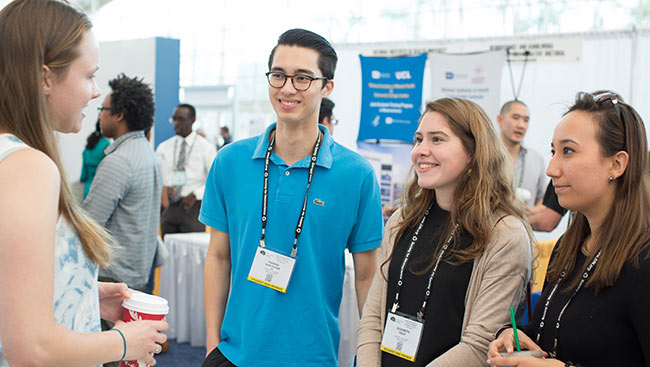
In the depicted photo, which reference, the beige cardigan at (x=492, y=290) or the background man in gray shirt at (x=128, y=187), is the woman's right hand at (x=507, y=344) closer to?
the beige cardigan at (x=492, y=290)

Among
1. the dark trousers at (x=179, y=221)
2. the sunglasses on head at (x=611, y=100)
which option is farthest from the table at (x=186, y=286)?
the sunglasses on head at (x=611, y=100)

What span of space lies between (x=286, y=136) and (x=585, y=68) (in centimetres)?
446

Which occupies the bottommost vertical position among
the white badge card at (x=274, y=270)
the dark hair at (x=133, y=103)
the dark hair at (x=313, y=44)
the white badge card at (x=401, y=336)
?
the white badge card at (x=401, y=336)

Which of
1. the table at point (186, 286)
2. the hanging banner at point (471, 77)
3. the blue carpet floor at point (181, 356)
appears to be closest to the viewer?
the blue carpet floor at point (181, 356)

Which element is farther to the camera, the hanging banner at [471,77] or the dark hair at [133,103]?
the hanging banner at [471,77]

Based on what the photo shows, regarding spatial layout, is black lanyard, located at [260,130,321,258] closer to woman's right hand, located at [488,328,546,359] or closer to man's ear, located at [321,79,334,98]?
man's ear, located at [321,79,334,98]

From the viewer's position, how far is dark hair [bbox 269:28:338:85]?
6.01 ft

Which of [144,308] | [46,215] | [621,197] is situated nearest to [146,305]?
[144,308]

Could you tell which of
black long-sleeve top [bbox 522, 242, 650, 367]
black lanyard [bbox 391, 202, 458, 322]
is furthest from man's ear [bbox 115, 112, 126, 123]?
black long-sleeve top [bbox 522, 242, 650, 367]

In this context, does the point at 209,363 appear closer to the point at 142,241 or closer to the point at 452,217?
the point at 452,217

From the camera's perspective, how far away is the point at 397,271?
180 cm

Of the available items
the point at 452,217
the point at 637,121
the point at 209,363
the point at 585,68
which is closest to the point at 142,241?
the point at 209,363

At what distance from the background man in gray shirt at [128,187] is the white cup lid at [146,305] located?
173 cm

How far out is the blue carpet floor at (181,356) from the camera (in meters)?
4.02
